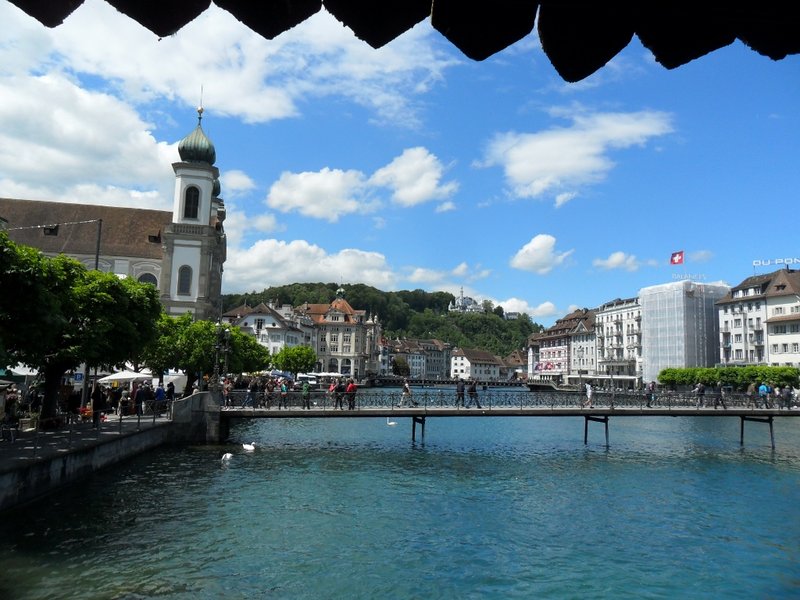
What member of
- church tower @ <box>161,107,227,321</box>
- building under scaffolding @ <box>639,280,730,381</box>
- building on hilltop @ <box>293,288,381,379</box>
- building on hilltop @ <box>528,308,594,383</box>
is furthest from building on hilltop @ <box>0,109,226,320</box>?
building on hilltop @ <box>528,308,594,383</box>

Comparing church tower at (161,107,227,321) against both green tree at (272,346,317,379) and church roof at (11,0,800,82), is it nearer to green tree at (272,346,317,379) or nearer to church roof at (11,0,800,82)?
green tree at (272,346,317,379)

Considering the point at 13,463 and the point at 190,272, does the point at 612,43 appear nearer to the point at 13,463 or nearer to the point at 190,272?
the point at 13,463

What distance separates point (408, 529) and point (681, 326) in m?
89.3

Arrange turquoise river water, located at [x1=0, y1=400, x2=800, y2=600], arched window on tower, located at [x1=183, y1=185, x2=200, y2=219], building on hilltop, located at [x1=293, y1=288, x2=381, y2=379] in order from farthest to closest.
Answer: building on hilltop, located at [x1=293, y1=288, x2=381, y2=379] < arched window on tower, located at [x1=183, y1=185, x2=200, y2=219] < turquoise river water, located at [x1=0, y1=400, x2=800, y2=600]

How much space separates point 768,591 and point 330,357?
443 ft

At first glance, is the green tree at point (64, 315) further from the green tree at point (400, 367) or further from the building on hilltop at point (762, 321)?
the green tree at point (400, 367)

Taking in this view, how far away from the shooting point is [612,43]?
2.48 m

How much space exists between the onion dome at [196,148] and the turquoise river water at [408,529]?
45.5m

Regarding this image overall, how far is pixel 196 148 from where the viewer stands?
73438mm

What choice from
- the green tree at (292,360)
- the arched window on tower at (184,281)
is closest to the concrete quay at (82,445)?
the arched window on tower at (184,281)

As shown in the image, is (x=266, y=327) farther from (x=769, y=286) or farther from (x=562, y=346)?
(x=769, y=286)

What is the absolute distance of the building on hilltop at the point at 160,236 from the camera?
226ft

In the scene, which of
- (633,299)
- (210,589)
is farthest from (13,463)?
(633,299)

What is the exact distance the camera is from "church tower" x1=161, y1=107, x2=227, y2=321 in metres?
68.9
